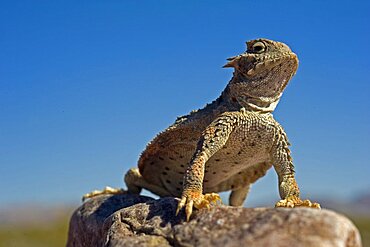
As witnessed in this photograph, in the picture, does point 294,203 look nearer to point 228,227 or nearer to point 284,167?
point 284,167

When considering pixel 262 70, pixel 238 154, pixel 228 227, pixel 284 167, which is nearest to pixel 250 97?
pixel 262 70

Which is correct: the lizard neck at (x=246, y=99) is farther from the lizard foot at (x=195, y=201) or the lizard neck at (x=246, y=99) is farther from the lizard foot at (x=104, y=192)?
the lizard foot at (x=104, y=192)

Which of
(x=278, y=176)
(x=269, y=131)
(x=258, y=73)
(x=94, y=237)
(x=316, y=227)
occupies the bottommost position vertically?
(x=316, y=227)

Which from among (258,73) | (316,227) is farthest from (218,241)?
(258,73)

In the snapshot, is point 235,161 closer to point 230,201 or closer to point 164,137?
point 164,137

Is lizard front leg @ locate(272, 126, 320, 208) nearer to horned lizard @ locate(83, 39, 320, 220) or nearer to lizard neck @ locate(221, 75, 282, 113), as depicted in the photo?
horned lizard @ locate(83, 39, 320, 220)

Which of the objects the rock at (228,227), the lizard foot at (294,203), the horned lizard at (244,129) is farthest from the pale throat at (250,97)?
the rock at (228,227)
